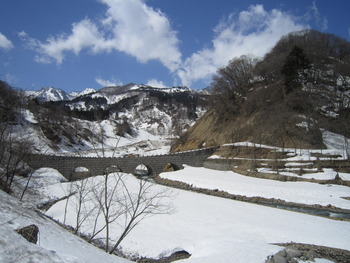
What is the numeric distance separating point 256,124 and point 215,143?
8234mm

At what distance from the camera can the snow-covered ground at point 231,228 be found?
364 inches

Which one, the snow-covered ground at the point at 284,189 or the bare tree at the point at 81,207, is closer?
the bare tree at the point at 81,207

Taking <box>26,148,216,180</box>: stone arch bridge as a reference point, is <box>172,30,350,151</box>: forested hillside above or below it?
above

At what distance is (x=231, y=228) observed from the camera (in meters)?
13.3

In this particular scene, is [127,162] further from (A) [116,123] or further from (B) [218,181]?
(A) [116,123]

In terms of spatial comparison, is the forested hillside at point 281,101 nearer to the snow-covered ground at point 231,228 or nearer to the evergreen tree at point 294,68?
the evergreen tree at point 294,68

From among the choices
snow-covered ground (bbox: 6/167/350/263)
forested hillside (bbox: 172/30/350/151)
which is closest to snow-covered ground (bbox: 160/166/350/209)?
snow-covered ground (bbox: 6/167/350/263)

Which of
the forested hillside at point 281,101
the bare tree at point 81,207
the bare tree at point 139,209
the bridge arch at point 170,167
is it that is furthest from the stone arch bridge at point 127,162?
the bare tree at point 81,207

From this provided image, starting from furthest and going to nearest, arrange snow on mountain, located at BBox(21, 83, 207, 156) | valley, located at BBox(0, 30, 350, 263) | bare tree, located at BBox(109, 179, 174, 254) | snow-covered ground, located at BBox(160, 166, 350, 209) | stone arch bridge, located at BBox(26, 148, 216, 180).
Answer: snow on mountain, located at BBox(21, 83, 207, 156) → stone arch bridge, located at BBox(26, 148, 216, 180) → snow-covered ground, located at BBox(160, 166, 350, 209) → bare tree, located at BBox(109, 179, 174, 254) → valley, located at BBox(0, 30, 350, 263)

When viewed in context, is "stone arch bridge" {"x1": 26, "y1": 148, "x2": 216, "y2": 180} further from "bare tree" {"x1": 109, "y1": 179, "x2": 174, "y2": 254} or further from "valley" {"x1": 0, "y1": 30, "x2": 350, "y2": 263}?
"bare tree" {"x1": 109, "y1": 179, "x2": 174, "y2": 254}

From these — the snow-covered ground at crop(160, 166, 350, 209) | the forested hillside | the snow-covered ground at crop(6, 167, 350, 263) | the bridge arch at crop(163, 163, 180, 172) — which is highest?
the forested hillside

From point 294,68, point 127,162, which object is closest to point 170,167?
point 127,162

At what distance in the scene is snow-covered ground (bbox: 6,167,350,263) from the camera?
9.23 m

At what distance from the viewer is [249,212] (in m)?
16.3
